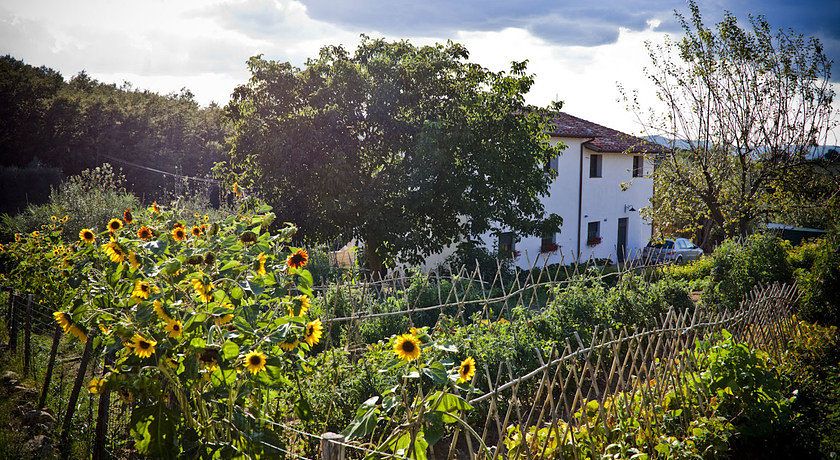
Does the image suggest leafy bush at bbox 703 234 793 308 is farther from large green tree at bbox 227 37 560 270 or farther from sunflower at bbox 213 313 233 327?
sunflower at bbox 213 313 233 327

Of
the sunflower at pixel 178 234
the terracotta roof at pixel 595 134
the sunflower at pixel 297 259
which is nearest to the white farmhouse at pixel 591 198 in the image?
the terracotta roof at pixel 595 134

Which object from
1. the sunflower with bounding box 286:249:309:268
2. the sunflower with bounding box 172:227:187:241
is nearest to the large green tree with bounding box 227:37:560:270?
the sunflower with bounding box 172:227:187:241

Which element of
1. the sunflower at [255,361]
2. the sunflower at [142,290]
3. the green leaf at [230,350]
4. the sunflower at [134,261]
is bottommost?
the sunflower at [255,361]

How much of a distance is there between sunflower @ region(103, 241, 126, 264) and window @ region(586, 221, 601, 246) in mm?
22218

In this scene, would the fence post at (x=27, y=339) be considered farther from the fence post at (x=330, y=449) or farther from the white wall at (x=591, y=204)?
the white wall at (x=591, y=204)

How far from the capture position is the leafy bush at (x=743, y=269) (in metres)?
10.4

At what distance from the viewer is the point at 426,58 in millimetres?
13883

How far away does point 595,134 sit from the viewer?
23125 mm

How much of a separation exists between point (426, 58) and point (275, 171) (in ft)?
12.7

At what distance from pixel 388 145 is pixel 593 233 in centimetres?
1323

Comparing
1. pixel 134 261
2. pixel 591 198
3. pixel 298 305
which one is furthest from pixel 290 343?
pixel 591 198

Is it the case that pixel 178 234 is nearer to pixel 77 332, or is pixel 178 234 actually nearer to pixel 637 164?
pixel 77 332

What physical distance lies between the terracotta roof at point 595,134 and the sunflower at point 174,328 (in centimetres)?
1762

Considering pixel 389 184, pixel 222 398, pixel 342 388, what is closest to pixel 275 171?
pixel 389 184
